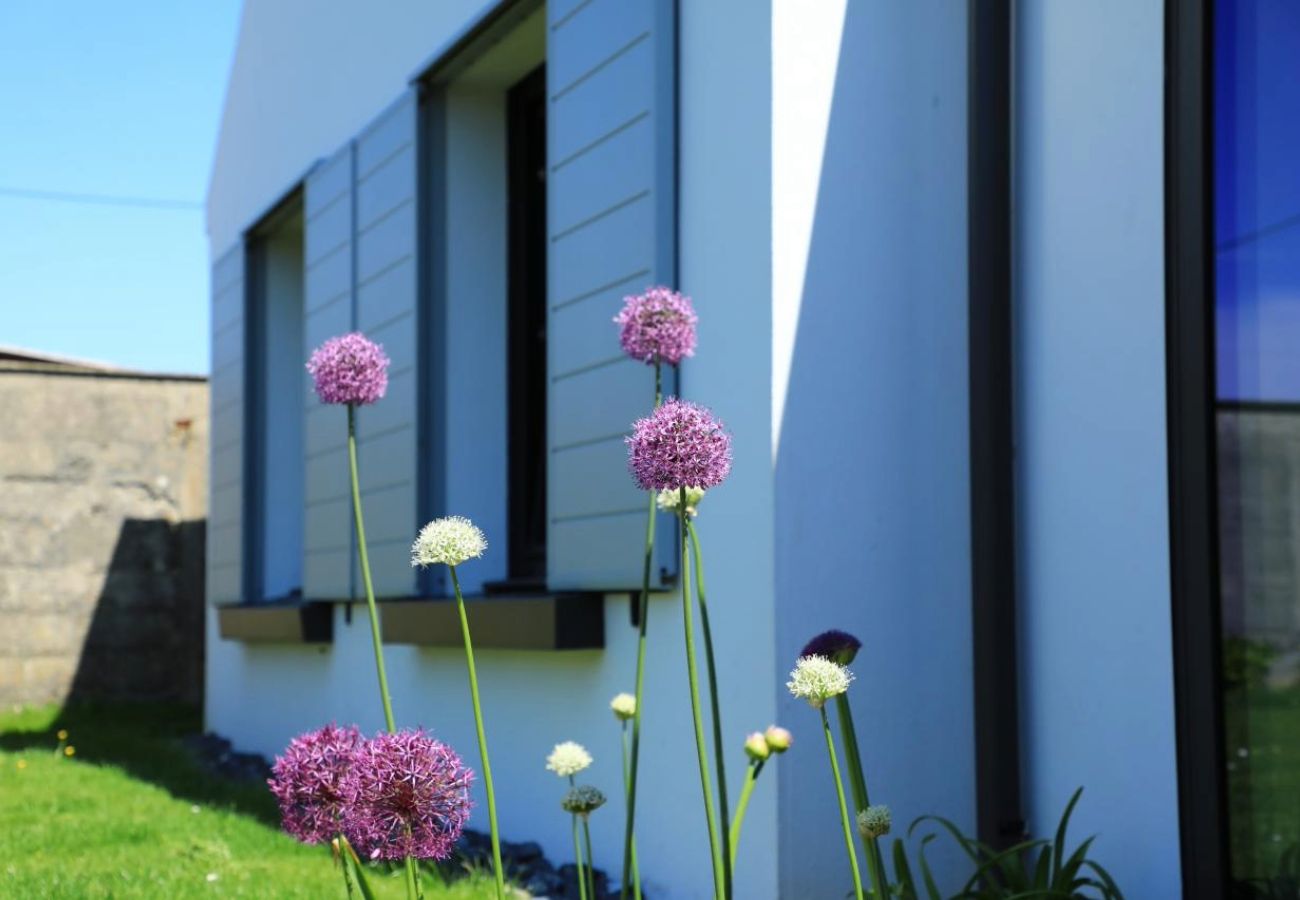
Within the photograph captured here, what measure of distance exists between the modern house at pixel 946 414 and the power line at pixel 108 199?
14.9 metres

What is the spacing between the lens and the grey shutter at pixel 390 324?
5.36 metres

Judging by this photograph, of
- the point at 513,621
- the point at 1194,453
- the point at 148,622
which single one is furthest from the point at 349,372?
the point at 148,622

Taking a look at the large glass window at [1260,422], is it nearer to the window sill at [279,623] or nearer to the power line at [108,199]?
the window sill at [279,623]

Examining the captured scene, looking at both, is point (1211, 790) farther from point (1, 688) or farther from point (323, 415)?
point (1, 688)

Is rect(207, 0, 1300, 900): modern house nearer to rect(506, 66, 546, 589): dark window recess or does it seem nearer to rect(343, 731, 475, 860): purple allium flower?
rect(506, 66, 546, 589): dark window recess

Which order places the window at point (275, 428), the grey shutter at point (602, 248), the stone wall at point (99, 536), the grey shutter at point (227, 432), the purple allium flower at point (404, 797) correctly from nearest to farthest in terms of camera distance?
1. the purple allium flower at point (404, 797)
2. the grey shutter at point (602, 248)
3. the window at point (275, 428)
4. the grey shutter at point (227, 432)
5. the stone wall at point (99, 536)

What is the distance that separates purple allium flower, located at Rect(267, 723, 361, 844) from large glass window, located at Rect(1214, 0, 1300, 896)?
5.15ft

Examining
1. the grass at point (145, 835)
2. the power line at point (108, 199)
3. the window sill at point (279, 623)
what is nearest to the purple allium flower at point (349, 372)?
the grass at point (145, 835)

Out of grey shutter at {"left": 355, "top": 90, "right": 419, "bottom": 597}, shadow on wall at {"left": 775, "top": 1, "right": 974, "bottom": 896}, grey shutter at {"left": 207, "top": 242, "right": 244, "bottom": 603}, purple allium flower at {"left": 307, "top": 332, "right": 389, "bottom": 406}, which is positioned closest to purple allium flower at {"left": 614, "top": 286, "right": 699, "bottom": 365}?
purple allium flower at {"left": 307, "top": 332, "right": 389, "bottom": 406}

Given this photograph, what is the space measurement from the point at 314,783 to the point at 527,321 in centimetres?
409

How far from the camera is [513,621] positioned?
4.33 m

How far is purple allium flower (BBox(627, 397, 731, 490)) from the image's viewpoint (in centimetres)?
167

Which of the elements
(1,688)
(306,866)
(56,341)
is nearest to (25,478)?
(1,688)

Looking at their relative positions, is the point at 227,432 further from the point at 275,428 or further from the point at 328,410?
the point at 328,410
